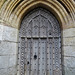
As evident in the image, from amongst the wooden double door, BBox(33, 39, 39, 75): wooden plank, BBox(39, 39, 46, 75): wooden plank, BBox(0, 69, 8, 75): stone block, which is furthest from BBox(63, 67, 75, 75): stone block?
BBox(0, 69, 8, 75): stone block

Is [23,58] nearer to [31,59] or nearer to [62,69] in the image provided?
[31,59]

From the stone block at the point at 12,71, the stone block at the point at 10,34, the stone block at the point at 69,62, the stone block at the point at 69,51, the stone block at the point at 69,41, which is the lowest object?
the stone block at the point at 12,71

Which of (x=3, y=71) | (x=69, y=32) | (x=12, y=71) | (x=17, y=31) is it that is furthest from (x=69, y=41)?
(x=3, y=71)

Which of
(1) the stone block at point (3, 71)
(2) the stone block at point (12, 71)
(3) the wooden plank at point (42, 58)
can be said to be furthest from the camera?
(3) the wooden plank at point (42, 58)

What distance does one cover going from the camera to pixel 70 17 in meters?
2.03

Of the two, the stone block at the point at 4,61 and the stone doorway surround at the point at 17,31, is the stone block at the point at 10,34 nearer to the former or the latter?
the stone doorway surround at the point at 17,31

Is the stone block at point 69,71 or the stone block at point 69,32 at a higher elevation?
the stone block at point 69,32

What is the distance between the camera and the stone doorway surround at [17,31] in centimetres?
193

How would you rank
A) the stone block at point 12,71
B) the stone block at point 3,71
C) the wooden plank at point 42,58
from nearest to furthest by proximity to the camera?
the stone block at point 3,71 → the stone block at point 12,71 → the wooden plank at point 42,58

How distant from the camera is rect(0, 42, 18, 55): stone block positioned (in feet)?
6.27

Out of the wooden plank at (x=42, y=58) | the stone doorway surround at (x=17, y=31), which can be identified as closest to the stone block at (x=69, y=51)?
the stone doorway surround at (x=17, y=31)

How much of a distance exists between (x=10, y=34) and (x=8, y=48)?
1.11 feet

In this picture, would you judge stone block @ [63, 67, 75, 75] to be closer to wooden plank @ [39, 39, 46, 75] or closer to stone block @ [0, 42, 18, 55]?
wooden plank @ [39, 39, 46, 75]

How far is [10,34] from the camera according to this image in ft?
6.72
